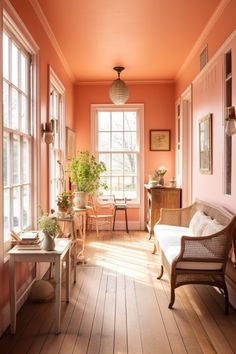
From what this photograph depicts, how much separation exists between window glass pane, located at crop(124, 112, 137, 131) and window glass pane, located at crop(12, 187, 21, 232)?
4.31 meters

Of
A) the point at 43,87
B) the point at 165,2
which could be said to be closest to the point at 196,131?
the point at 165,2

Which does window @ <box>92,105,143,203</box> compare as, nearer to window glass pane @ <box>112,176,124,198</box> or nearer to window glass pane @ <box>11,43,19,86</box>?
window glass pane @ <box>112,176,124,198</box>

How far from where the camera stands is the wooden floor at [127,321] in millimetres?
2607

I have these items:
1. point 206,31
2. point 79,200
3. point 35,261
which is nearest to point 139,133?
point 79,200

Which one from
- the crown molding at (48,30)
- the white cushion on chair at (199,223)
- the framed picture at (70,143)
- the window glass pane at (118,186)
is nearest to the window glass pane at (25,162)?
the crown molding at (48,30)

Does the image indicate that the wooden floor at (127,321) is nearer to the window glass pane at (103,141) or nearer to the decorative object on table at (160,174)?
the decorative object on table at (160,174)

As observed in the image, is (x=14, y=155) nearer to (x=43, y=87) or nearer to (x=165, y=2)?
(x=43, y=87)

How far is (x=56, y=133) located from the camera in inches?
216

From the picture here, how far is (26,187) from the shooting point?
374 cm

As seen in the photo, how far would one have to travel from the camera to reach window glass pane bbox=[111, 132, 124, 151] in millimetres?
7426

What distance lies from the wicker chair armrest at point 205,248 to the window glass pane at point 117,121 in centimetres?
451

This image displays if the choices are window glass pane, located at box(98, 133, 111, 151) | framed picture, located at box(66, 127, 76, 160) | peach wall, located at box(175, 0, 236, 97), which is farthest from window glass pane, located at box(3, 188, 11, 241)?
window glass pane, located at box(98, 133, 111, 151)

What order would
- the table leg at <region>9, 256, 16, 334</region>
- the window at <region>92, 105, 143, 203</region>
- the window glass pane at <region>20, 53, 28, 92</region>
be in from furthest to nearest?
the window at <region>92, 105, 143, 203</region>, the window glass pane at <region>20, 53, 28, 92</region>, the table leg at <region>9, 256, 16, 334</region>

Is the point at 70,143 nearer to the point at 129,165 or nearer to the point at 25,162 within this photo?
the point at 129,165
